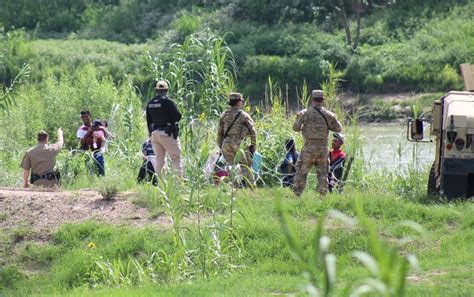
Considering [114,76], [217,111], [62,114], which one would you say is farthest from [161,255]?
[114,76]

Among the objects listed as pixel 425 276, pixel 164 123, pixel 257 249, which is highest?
pixel 164 123

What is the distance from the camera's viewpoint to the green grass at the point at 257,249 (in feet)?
36.9

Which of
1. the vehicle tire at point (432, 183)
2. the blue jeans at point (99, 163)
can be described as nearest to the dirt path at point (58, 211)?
the blue jeans at point (99, 163)

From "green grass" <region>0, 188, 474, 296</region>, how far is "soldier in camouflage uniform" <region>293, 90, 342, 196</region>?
31 cm

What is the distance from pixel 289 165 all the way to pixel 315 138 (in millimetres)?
2198

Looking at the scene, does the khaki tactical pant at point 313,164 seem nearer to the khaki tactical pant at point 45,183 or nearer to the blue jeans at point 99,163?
the khaki tactical pant at point 45,183

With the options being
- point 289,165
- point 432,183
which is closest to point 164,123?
point 289,165

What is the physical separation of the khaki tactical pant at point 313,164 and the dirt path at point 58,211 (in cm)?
189

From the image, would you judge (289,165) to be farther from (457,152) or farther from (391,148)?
(391,148)

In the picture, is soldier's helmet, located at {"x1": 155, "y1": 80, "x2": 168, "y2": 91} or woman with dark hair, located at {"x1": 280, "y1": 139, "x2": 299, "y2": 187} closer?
soldier's helmet, located at {"x1": 155, "y1": 80, "x2": 168, "y2": 91}

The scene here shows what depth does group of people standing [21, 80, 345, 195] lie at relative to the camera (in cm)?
1495

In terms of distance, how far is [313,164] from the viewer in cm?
1509

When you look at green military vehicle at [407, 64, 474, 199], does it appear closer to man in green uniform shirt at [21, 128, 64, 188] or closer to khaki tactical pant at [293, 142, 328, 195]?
khaki tactical pant at [293, 142, 328, 195]

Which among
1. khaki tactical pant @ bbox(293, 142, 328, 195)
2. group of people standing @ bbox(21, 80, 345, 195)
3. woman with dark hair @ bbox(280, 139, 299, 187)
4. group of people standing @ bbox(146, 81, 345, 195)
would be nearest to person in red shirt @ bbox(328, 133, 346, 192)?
group of people standing @ bbox(21, 80, 345, 195)
